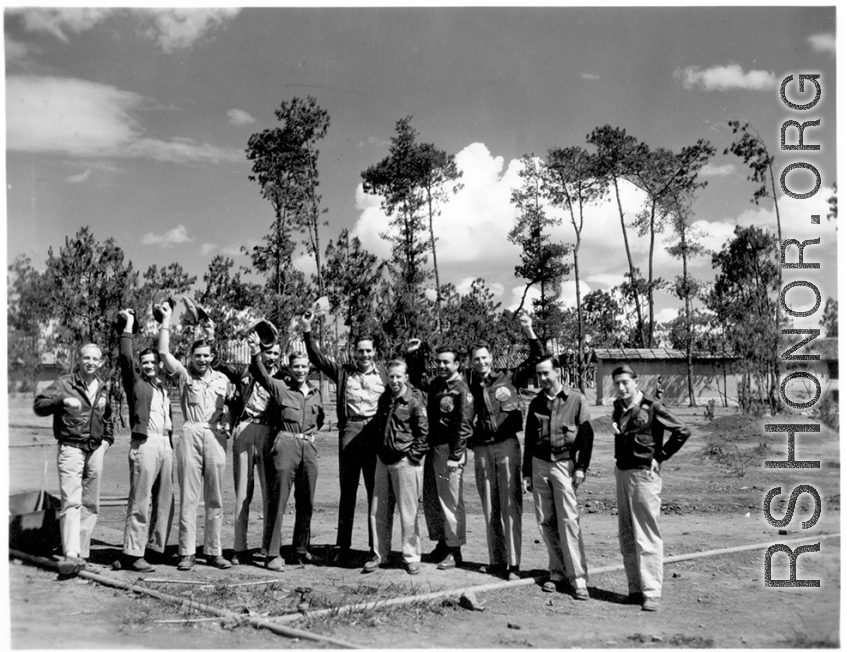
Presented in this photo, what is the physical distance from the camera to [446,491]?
6258mm

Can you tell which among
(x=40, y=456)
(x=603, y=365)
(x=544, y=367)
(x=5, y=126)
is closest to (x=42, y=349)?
(x=40, y=456)

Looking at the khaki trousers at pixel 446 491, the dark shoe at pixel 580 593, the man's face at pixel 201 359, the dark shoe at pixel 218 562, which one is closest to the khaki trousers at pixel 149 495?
the dark shoe at pixel 218 562

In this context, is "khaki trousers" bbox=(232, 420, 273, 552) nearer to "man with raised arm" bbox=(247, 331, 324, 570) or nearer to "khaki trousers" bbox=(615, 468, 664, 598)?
"man with raised arm" bbox=(247, 331, 324, 570)

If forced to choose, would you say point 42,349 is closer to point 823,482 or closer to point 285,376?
point 285,376

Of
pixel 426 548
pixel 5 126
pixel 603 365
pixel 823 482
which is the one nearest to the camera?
pixel 5 126

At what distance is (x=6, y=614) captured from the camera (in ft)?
16.9

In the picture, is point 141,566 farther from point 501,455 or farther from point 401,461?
point 501,455

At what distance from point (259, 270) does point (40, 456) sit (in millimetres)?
9681

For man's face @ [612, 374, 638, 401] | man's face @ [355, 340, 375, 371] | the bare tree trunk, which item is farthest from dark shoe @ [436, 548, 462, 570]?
the bare tree trunk

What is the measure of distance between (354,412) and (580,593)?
2350mm

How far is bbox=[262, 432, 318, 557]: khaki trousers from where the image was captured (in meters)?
6.17

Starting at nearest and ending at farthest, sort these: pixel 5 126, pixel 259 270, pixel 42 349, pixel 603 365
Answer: pixel 5 126, pixel 42 349, pixel 259 270, pixel 603 365

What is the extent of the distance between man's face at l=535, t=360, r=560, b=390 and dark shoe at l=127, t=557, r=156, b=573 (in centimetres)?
351

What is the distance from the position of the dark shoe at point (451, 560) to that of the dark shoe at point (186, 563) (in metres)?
2.06
